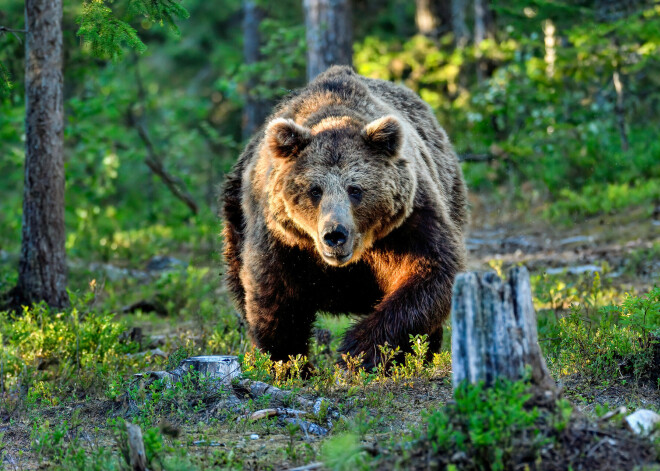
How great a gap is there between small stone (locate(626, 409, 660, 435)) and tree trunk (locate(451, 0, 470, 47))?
1498cm

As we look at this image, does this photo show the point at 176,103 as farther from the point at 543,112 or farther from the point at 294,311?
the point at 294,311

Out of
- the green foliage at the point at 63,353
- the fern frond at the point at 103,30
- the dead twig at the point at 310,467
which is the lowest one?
the green foliage at the point at 63,353

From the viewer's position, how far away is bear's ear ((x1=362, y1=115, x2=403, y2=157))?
551 centimetres

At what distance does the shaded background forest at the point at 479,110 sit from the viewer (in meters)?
12.1

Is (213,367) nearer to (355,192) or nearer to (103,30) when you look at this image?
(355,192)

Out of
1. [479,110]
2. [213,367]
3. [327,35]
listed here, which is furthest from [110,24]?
[479,110]

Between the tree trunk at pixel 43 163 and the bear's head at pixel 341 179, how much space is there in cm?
293

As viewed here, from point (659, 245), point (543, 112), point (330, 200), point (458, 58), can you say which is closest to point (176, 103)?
point (458, 58)

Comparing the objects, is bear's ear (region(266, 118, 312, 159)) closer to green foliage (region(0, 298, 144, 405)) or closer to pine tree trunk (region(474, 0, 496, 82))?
green foliage (region(0, 298, 144, 405))

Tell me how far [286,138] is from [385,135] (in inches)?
29.3

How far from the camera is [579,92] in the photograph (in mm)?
16062

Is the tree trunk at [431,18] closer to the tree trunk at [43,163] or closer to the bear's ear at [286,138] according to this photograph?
the tree trunk at [43,163]

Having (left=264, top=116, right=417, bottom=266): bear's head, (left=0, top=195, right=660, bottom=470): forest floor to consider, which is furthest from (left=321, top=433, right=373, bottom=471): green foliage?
(left=264, top=116, right=417, bottom=266): bear's head

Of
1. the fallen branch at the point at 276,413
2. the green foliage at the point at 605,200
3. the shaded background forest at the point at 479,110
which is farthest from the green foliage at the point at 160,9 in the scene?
the green foliage at the point at 605,200
